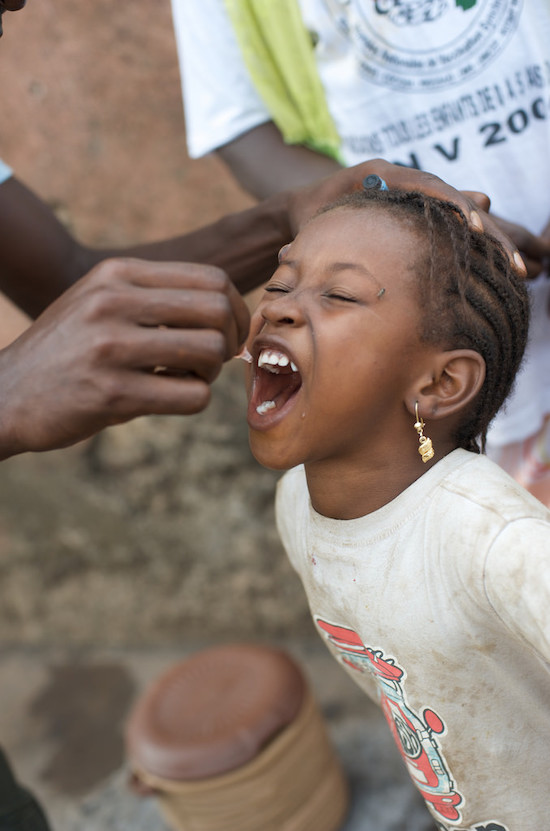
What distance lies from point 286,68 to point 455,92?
44 centimetres

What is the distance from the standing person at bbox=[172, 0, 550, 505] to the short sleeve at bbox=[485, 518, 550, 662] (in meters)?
0.77

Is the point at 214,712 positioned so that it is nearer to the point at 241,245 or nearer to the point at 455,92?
the point at 241,245

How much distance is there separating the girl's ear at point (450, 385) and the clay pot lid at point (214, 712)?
1.60m

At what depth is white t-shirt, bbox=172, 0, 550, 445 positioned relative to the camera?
5.85 ft

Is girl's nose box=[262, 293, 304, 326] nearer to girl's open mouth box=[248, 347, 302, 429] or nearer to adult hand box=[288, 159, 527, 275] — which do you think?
girl's open mouth box=[248, 347, 302, 429]

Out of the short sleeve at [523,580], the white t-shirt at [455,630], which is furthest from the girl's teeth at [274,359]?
the short sleeve at [523,580]

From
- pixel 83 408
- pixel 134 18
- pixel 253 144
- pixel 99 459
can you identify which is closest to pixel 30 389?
pixel 83 408

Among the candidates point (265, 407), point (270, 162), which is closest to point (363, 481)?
point (265, 407)

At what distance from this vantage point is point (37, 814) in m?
1.77

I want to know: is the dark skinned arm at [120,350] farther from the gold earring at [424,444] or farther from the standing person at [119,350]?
the gold earring at [424,444]

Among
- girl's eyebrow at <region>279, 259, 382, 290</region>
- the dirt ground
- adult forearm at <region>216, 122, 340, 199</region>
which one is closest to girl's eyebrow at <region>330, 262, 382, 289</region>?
girl's eyebrow at <region>279, 259, 382, 290</region>

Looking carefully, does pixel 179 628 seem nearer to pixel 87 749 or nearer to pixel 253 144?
pixel 87 749

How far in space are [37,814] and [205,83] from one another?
1.76m

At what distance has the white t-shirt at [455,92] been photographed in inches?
70.2
